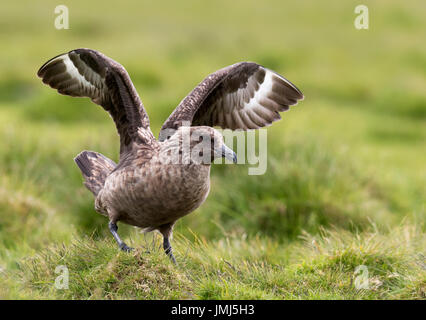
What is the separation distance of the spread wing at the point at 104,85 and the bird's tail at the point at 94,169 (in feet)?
2.15

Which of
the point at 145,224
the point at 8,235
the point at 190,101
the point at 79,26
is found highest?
the point at 79,26

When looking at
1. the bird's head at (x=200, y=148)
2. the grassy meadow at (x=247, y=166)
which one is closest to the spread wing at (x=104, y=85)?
the bird's head at (x=200, y=148)

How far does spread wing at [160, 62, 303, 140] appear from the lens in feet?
22.4

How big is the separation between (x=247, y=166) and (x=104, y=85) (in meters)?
3.49

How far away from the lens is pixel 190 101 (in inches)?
253

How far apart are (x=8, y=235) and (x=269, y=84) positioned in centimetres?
353

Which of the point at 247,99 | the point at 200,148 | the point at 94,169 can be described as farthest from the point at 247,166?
the point at 200,148

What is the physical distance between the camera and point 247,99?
702cm

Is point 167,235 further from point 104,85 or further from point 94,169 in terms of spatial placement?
point 104,85

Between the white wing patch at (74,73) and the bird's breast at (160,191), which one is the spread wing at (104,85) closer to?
the white wing patch at (74,73)

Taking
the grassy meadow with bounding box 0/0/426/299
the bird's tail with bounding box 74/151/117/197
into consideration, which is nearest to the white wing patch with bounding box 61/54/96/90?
the bird's tail with bounding box 74/151/117/197

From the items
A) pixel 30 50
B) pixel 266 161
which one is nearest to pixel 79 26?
pixel 30 50

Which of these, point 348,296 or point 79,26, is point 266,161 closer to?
point 348,296

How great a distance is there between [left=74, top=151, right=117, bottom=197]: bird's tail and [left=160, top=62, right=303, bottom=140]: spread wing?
1054 millimetres
